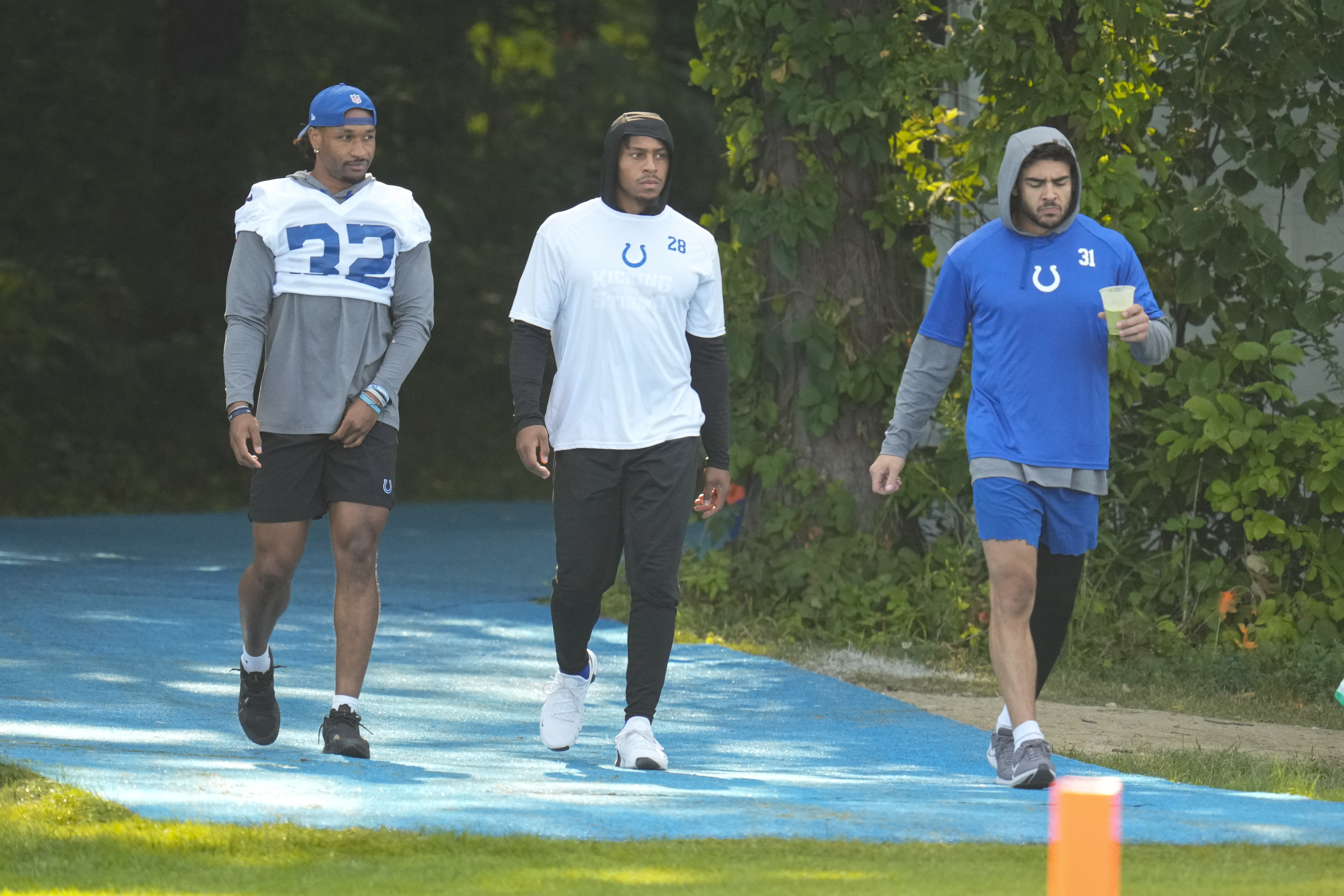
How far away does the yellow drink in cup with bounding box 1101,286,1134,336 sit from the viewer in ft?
18.4

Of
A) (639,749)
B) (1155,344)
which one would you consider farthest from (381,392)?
(1155,344)

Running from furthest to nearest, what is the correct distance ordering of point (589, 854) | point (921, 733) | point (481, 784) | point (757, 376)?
point (757, 376)
point (921, 733)
point (481, 784)
point (589, 854)

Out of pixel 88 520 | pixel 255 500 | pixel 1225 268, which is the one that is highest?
pixel 1225 268

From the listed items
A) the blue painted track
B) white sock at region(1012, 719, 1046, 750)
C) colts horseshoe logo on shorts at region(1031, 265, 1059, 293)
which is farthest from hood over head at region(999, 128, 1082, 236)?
the blue painted track

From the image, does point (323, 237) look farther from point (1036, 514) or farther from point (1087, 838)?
point (1087, 838)

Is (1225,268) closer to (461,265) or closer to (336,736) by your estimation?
(336,736)

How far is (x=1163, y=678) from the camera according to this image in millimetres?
8703

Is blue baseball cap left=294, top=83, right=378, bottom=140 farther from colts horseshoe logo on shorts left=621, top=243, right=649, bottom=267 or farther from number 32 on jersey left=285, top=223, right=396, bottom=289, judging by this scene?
colts horseshoe logo on shorts left=621, top=243, right=649, bottom=267

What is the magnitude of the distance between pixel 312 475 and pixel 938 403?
2094mm

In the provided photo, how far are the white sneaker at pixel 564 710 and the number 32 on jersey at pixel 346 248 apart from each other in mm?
1460

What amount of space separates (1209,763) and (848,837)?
219cm

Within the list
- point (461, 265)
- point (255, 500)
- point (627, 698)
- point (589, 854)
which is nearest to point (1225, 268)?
point (627, 698)

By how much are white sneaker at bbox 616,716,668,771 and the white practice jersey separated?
5.24ft

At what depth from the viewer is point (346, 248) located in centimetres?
604
